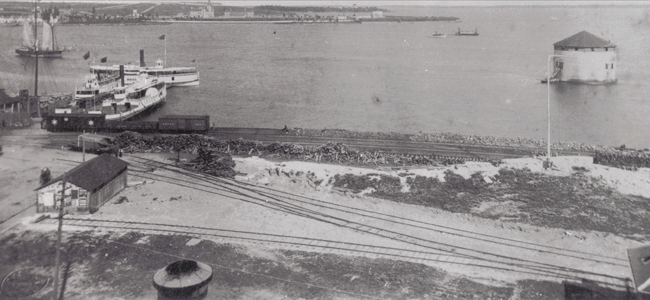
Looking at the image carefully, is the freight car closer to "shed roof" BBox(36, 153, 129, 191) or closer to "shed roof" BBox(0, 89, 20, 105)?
"shed roof" BBox(0, 89, 20, 105)

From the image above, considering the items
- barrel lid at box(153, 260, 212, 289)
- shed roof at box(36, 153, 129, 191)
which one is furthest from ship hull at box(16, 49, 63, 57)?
barrel lid at box(153, 260, 212, 289)

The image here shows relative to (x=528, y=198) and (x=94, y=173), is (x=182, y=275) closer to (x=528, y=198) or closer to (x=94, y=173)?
(x=94, y=173)

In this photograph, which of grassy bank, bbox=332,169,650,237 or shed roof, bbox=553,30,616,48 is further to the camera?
shed roof, bbox=553,30,616,48

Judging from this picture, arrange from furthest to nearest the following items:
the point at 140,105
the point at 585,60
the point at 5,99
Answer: the point at 585,60 < the point at 140,105 < the point at 5,99

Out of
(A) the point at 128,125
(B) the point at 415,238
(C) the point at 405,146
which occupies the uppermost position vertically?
(A) the point at 128,125

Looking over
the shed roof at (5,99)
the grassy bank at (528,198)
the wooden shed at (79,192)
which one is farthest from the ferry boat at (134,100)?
the grassy bank at (528,198)

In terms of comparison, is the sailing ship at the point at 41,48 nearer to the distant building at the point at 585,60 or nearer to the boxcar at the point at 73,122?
the boxcar at the point at 73,122

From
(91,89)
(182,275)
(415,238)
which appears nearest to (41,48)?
(91,89)
